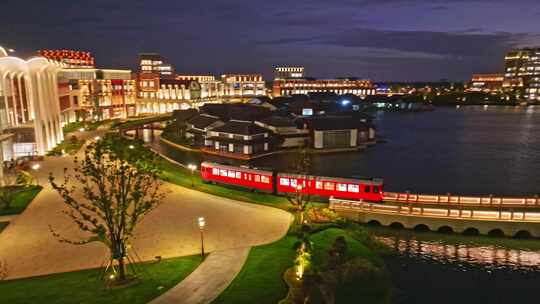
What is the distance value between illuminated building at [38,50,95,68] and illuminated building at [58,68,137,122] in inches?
517

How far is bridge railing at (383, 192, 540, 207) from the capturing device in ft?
86.5

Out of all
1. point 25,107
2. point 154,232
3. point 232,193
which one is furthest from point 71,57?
point 154,232

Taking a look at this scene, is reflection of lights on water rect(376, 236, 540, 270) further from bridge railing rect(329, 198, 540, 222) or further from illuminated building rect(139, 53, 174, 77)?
illuminated building rect(139, 53, 174, 77)

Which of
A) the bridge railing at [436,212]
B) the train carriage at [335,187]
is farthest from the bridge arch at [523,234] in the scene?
the train carriage at [335,187]

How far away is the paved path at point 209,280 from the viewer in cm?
1403

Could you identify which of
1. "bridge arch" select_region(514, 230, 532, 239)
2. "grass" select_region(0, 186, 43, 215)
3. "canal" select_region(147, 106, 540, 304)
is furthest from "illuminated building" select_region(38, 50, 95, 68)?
"bridge arch" select_region(514, 230, 532, 239)

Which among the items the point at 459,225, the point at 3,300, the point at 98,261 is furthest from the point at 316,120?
the point at 3,300

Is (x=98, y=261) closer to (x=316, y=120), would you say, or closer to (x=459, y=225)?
(x=459, y=225)

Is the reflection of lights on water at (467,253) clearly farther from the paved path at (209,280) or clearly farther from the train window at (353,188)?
the paved path at (209,280)

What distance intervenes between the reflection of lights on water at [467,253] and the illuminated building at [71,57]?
9598 cm

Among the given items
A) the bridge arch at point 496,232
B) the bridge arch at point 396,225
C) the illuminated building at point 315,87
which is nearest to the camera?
the bridge arch at point 496,232

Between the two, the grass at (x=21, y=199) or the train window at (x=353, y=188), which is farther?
the train window at (x=353, y=188)

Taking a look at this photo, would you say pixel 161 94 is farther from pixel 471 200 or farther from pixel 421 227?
pixel 471 200

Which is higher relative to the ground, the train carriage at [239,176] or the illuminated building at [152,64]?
the illuminated building at [152,64]
